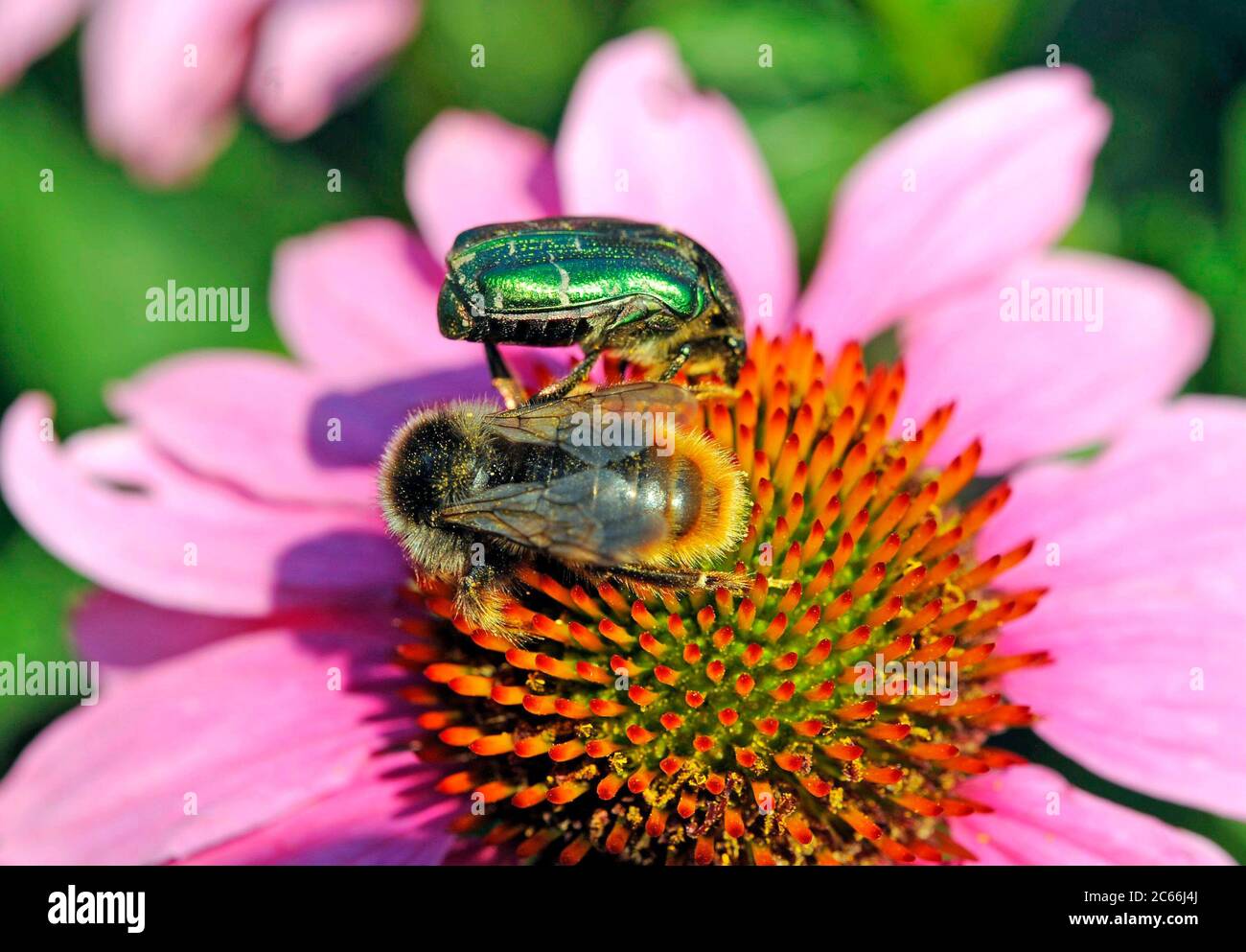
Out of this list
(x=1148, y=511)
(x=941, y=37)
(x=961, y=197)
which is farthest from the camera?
(x=941, y=37)

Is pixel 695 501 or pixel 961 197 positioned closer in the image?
pixel 695 501

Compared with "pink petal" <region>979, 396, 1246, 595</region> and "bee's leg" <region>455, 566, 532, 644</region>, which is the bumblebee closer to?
"bee's leg" <region>455, 566, 532, 644</region>

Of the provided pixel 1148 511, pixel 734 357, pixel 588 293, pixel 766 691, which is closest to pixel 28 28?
pixel 588 293

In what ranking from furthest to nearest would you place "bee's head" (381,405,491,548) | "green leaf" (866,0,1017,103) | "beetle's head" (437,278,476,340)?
1. "green leaf" (866,0,1017,103)
2. "beetle's head" (437,278,476,340)
3. "bee's head" (381,405,491,548)

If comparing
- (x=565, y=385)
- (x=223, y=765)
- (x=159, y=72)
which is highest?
(x=159, y=72)

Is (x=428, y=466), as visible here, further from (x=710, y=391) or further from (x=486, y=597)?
(x=710, y=391)

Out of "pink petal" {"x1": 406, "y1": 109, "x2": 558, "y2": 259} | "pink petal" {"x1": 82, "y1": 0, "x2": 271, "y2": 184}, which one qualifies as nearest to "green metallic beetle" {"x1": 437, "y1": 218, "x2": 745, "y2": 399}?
"pink petal" {"x1": 406, "y1": 109, "x2": 558, "y2": 259}
